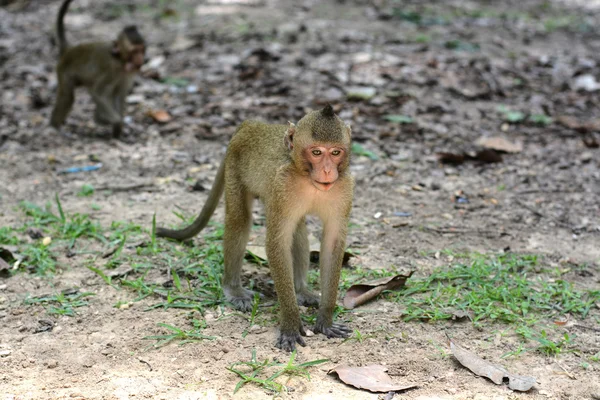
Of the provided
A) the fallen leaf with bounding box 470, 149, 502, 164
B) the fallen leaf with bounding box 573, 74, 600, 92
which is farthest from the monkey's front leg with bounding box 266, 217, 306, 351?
the fallen leaf with bounding box 573, 74, 600, 92

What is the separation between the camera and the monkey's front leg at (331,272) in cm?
462

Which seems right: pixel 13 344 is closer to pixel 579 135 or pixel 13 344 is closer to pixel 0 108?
pixel 0 108

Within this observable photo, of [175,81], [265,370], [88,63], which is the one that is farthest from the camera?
[175,81]

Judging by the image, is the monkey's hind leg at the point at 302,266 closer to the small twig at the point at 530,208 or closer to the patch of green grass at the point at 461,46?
the small twig at the point at 530,208

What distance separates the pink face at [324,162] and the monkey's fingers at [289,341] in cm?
95

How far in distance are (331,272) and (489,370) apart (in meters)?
1.14

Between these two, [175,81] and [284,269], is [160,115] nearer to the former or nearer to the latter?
[175,81]

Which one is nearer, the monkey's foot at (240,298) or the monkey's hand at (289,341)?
the monkey's hand at (289,341)

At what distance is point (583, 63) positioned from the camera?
37.3 ft

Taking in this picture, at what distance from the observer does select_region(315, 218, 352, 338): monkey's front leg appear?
182 inches

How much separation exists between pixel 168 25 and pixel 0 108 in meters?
4.45

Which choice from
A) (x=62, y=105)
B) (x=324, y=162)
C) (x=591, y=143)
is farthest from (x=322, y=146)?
(x=62, y=105)

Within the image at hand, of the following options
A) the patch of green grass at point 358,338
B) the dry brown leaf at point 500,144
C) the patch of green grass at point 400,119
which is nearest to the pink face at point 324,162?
the patch of green grass at point 358,338

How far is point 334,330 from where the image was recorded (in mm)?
4637
